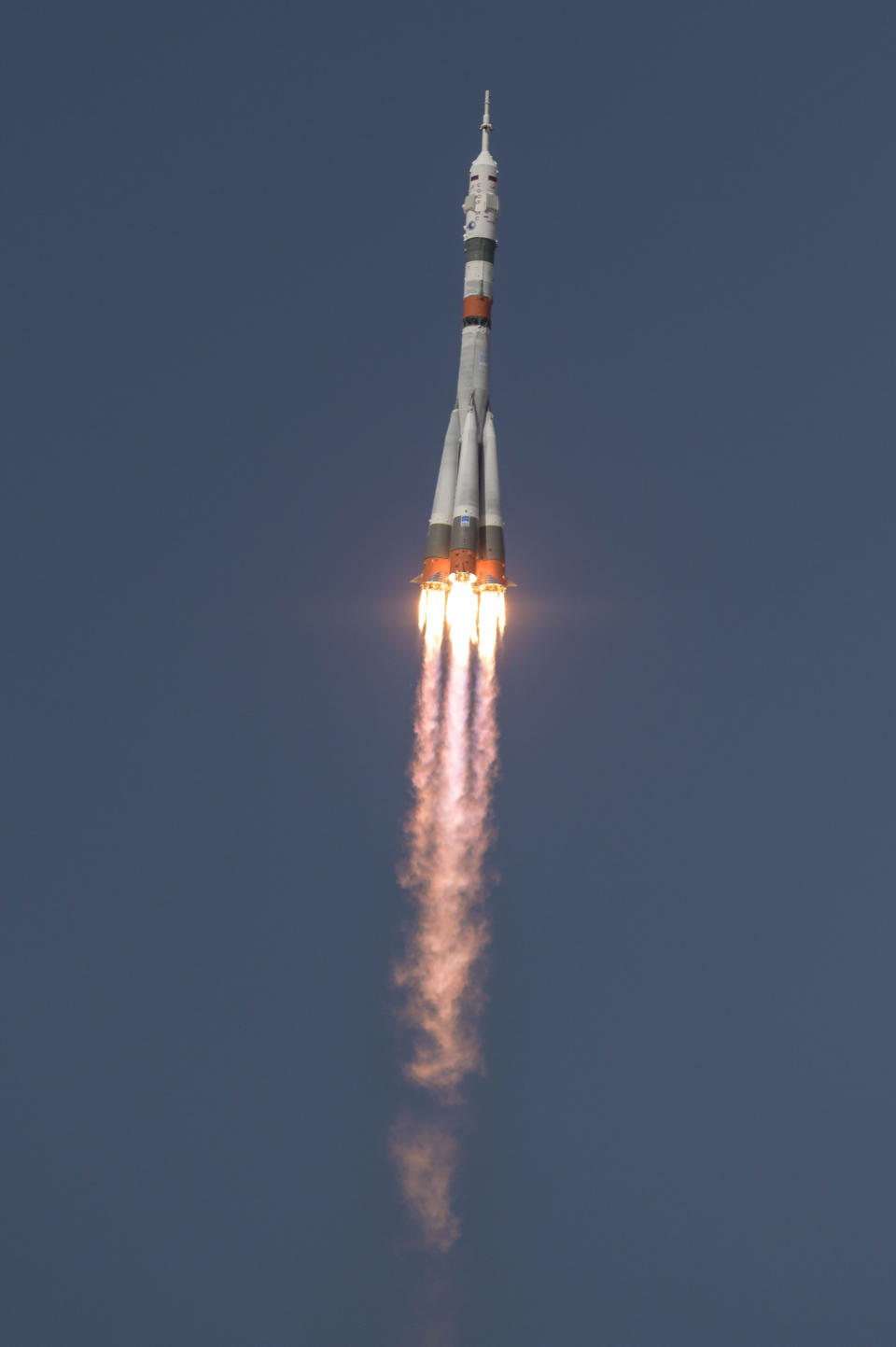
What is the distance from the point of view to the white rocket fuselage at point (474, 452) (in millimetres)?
99250

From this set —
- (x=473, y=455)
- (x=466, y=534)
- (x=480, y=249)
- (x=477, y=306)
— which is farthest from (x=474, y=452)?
(x=480, y=249)

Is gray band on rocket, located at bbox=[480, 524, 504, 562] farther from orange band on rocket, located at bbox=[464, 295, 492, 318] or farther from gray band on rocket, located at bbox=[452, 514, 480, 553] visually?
orange band on rocket, located at bbox=[464, 295, 492, 318]

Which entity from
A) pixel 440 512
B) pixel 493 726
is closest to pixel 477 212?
pixel 440 512

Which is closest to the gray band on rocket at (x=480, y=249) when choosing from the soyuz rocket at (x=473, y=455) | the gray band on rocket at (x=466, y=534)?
the soyuz rocket at (x=473, y=455)

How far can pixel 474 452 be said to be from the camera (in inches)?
3962

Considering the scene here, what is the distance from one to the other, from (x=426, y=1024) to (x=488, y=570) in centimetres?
1731

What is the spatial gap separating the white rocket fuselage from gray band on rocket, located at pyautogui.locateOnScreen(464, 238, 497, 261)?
3 centimetres

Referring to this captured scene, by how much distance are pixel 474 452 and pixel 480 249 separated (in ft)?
24.0

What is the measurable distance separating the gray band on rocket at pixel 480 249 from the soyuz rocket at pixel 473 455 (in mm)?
33

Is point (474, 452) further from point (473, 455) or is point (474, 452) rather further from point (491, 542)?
point (491, 542)

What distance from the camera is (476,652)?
104 meters

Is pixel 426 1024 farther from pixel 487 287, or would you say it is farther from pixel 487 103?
pixel 487 103

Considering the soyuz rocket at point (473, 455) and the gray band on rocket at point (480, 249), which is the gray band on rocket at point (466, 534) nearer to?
the soyuz rocket at point (473, 455)

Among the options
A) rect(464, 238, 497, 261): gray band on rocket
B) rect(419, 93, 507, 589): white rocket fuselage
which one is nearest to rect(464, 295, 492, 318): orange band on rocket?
rect(419, 93, 507, 589): white rocket fuselage
